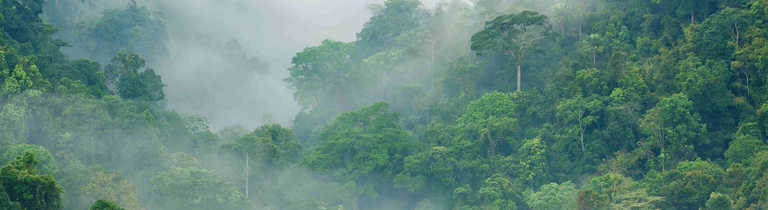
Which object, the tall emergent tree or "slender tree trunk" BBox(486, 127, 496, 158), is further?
the tall emergent tree

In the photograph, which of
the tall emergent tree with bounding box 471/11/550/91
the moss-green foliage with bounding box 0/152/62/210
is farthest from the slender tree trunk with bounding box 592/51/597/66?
the moss-green foliage with bounding box 0/152/62/210

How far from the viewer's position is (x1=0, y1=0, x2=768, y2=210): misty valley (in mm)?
31562

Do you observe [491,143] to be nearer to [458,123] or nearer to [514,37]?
[458,123]

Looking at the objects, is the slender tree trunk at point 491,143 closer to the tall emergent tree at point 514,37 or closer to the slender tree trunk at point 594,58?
the tall emergent tree at point 514,37

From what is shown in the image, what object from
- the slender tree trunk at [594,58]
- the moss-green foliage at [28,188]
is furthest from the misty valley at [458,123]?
the slender tree trunk at [594,58]

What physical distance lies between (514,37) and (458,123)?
16.2ft

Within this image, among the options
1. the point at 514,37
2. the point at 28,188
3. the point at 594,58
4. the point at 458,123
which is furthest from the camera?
the point at 514,37

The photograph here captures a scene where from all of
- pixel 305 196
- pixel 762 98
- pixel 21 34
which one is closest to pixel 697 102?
pixel 762 98

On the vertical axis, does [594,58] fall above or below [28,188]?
above

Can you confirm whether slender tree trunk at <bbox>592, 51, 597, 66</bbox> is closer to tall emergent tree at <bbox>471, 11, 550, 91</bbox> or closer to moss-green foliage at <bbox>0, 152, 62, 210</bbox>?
tall emergent tree at <bbox>471, 11, 550, 91</bbox>

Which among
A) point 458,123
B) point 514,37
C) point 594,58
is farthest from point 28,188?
point 514,37

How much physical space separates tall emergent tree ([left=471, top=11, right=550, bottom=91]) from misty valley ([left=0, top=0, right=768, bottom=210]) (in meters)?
0.09

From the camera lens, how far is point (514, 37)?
136ft

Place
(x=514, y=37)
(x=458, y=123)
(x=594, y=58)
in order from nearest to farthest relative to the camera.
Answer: (x=594, y=58) < (x=458, y=123) < (x=514, y=37)
